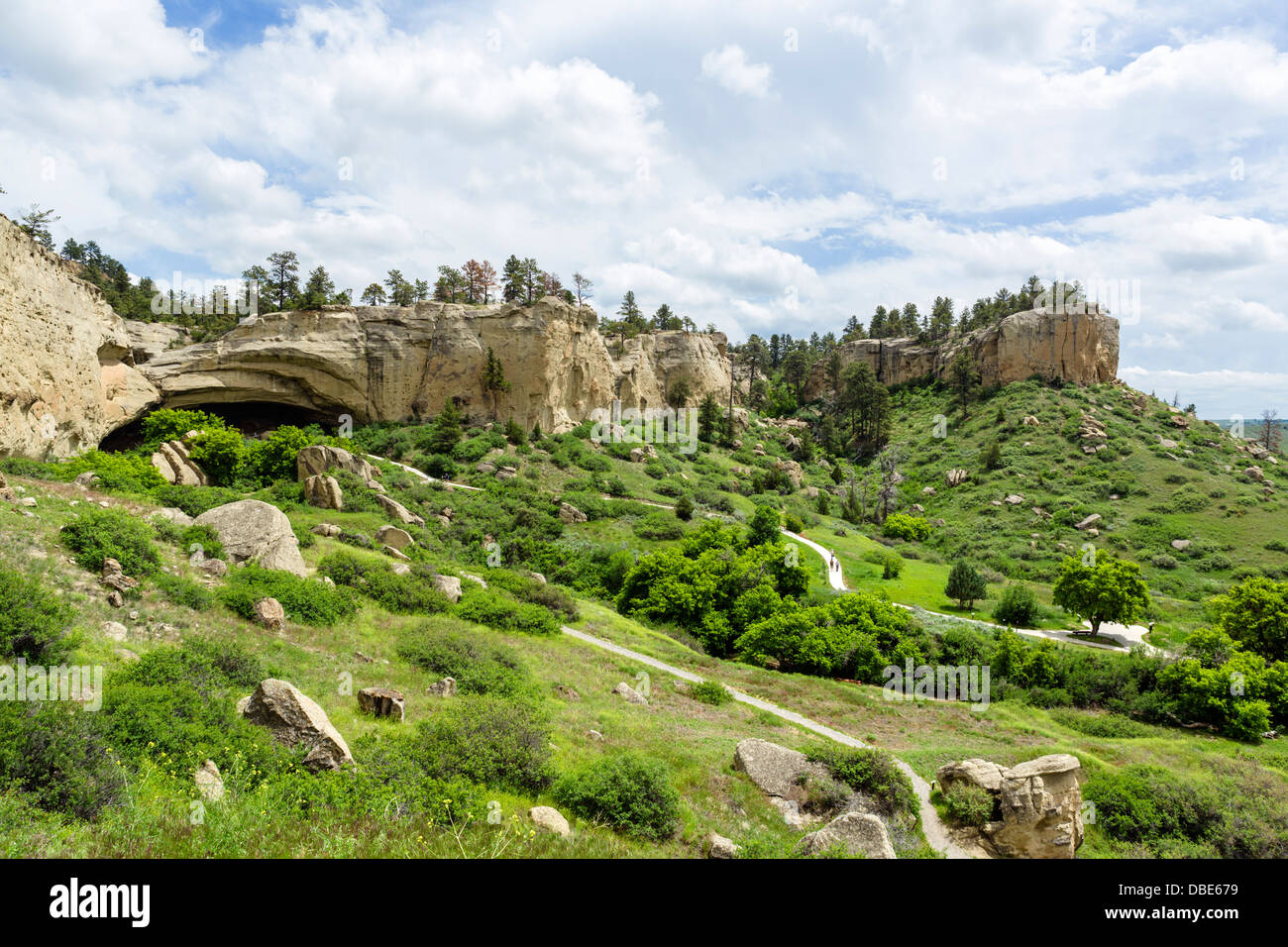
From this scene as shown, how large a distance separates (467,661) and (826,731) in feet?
35.7

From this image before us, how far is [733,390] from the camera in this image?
8619 cm

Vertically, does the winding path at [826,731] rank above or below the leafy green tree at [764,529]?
below

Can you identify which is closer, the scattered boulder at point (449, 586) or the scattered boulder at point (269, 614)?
the scattered boulder at point (269, 614)

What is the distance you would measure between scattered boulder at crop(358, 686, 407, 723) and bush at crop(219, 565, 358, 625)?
5068 millimetres

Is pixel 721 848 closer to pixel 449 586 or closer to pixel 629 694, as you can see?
pixel 629 694

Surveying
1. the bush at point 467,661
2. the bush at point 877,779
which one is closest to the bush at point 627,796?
the bush at point 877,779

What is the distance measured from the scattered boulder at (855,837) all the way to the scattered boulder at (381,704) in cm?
756

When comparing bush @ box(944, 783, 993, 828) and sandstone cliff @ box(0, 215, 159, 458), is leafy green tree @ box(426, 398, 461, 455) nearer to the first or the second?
sandstone cliff @ box(0, 215, 159, 458)

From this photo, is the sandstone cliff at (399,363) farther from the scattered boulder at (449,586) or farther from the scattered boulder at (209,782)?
the scattered boulder at (209,782)

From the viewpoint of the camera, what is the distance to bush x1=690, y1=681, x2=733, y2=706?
63.2 ft

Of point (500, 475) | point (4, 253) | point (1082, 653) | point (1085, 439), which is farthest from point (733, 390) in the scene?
point (4, 253)

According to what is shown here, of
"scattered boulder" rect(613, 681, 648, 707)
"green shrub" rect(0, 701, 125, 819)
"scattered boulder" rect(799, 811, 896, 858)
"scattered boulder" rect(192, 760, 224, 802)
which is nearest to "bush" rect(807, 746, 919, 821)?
"scattered boulder" rect(799, 811, 896, 858)

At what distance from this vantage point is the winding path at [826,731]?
39.3ft

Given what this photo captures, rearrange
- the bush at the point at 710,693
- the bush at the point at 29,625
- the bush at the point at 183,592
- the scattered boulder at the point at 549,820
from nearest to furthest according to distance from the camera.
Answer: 1. the scattered boulder at the point at 549,820
2. the bush at the point at 29,625
3. the bush at the point at 183,592
4. the bush at the point at 710,693
